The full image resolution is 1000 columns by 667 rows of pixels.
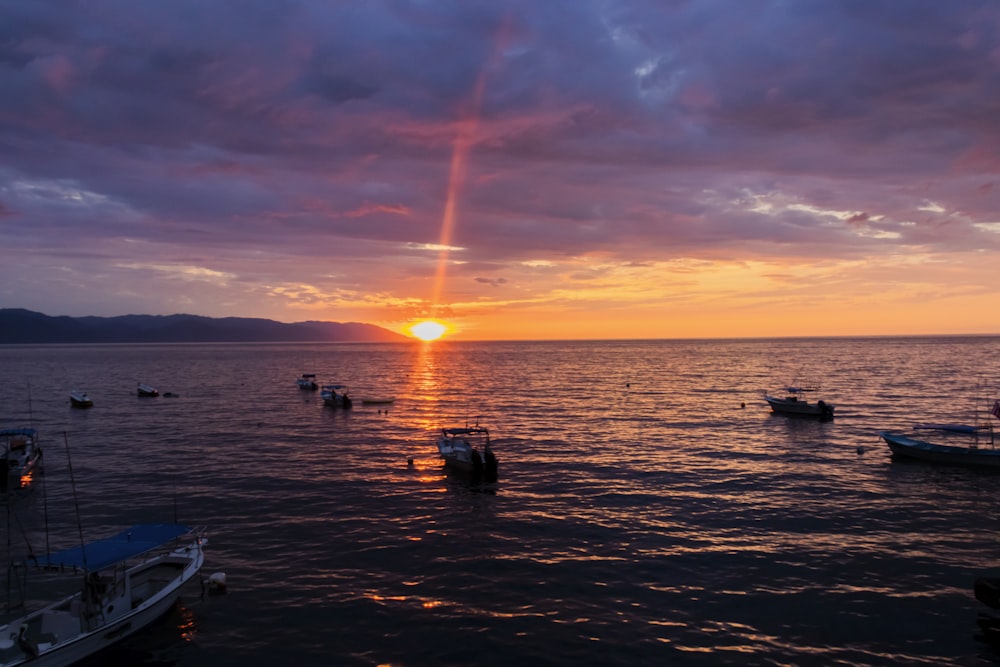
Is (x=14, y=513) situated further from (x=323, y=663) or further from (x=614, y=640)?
(x=614, y=640)

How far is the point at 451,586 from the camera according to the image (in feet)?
82.3

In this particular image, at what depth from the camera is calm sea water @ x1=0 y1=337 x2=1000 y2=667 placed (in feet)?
68.2

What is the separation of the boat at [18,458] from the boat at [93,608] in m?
28.5

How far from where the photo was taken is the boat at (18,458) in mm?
43750

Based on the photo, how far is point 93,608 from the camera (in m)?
20.5

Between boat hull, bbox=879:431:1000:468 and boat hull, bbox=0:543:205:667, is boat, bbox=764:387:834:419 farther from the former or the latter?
boat hull, bbox=0:543:205:667

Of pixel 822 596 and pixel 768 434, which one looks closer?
pixel 822 596

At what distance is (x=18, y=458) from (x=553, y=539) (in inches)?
1621

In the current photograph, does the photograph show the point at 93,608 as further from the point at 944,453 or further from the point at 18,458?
the point at 944,453

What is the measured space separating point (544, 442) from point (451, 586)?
1328 inches

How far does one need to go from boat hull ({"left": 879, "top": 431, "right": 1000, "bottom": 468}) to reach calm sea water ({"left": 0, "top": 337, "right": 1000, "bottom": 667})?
147cm

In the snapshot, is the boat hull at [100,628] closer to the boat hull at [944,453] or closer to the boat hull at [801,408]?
the boat hull at [944,453]

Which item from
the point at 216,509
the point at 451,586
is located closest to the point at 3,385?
the point at 216,509

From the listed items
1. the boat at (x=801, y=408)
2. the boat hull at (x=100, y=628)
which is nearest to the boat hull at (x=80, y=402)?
the boat hull at (x=100, y=628)
